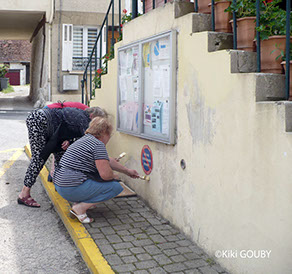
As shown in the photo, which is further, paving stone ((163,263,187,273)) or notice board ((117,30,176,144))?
notice board ((117,30,176,144))

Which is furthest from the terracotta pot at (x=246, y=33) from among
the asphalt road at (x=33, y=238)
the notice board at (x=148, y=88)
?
the asphalt road at (x=33, y=238)

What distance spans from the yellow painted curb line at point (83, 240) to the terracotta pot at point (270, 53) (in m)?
2.01

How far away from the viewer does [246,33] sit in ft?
10.9

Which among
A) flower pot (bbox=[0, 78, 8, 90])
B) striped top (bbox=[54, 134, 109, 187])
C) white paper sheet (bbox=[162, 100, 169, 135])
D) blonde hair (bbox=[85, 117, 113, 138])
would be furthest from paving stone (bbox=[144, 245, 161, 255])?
flower pot (bbox=[0, 78, 8, 90])

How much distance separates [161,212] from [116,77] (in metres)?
2.17

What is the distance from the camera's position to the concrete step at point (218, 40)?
139 inches

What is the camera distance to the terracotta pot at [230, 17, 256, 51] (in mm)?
3285

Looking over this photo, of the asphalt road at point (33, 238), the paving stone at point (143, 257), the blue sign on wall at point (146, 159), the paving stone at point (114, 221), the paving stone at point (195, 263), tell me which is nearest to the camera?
the paving stone at point (195, 263)

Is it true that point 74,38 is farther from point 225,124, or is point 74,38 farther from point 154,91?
point 225,124

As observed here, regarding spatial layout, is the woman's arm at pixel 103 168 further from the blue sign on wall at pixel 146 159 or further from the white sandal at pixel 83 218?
the blue sign on wall at pixel 146 159

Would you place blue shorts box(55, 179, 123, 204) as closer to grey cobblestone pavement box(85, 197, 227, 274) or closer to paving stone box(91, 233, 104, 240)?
grey cobblestone pavement box(85, 197, 227, 274)

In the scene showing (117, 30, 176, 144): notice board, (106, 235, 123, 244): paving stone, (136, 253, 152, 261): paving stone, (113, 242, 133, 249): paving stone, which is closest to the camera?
(136, 253, 152, 261): paving stone

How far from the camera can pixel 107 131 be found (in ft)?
14.6

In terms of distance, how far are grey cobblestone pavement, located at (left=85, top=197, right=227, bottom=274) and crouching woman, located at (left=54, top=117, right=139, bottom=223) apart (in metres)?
0.28
